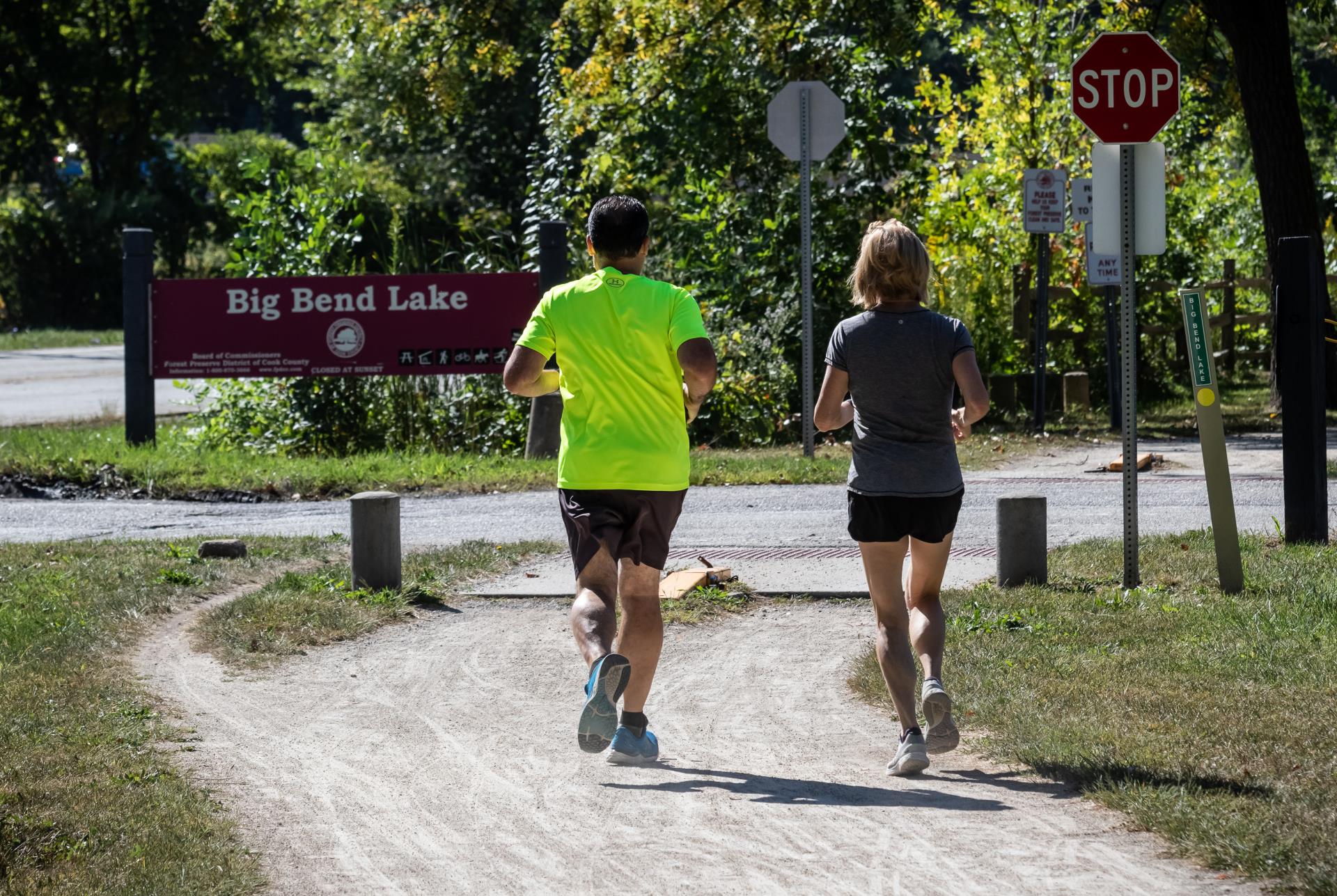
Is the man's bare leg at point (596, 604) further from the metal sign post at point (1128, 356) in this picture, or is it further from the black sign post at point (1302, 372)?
the black sign post at point (1302, 372)

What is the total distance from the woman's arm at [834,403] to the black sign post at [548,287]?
9.17 metres

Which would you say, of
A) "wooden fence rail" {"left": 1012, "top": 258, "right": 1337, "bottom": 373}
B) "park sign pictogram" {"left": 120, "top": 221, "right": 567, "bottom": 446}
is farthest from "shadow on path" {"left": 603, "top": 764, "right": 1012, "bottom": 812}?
"wooden fence rail" {"left": 1012, "top": 258, "right": 1337, "bottom": 373}

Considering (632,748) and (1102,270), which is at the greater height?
(1102,270)

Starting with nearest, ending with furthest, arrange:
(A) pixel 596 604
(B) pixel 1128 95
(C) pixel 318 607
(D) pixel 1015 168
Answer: (A) pixel 596 604, (B) pixel 1128 95, (C) pixel 318 607, (D) pixel 1015 168

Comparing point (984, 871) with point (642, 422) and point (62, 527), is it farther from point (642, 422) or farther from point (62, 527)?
point (62, 527)

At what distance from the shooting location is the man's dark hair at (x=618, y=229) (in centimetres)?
532

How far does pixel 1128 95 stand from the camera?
7984 millimetres

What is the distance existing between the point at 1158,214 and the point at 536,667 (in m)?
3.69

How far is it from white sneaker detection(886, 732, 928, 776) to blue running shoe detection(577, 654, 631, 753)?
0.92 meters

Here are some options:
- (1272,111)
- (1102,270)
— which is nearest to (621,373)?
(1102,270)

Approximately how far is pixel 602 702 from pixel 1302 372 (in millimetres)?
5266

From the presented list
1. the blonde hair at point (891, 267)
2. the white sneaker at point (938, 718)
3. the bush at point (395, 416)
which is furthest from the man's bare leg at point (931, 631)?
the bush at point (395, 416)

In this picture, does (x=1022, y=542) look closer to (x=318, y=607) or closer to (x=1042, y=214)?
(x=318, y=607)

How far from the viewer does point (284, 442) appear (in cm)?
1585
